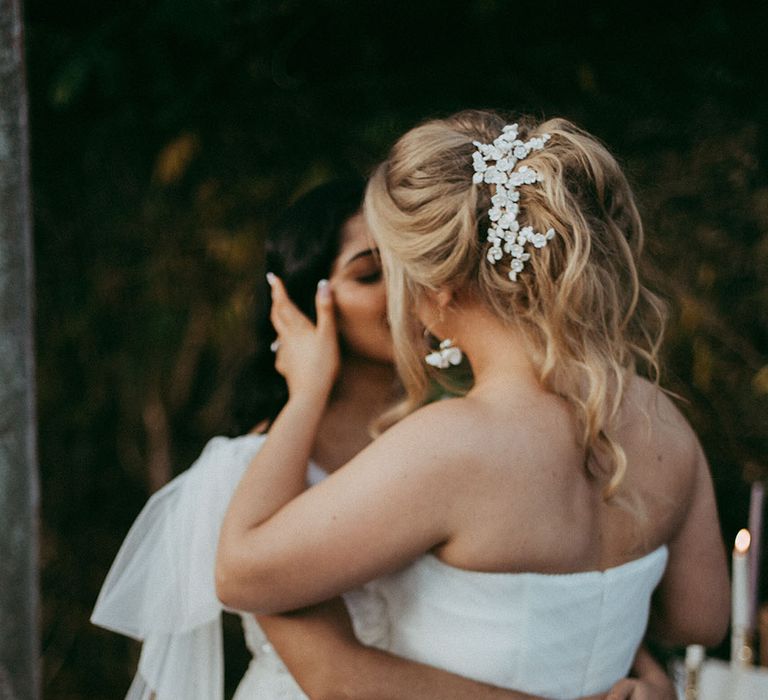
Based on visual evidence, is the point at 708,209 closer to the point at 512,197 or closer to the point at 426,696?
the point at 512,197

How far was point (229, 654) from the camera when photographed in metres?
3.85

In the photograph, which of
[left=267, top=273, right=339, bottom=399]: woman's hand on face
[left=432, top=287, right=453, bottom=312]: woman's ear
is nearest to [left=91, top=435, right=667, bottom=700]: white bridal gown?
[left=267, top=273, right=339, bottom=399]: woman's hand on face

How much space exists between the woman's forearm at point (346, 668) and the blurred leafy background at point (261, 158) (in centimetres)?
169

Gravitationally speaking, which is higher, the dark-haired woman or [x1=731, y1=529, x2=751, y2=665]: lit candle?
the dark-haired woman

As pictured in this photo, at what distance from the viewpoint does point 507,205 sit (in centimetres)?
140

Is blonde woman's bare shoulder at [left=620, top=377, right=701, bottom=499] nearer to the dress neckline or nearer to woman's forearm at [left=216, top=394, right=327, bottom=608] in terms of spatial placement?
the dress neckline

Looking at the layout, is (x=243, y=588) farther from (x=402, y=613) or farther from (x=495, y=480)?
(x=495, y=480)

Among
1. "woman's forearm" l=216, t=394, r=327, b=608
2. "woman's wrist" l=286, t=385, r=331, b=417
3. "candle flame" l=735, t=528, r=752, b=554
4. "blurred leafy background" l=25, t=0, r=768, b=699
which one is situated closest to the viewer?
"woman's forearm" l=216, t=394, r=327, b=608

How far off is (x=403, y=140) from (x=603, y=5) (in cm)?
178

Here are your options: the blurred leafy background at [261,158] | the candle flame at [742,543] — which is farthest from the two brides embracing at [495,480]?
the blurred leafy background at [261,158]

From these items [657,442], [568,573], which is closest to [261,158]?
[657,442]

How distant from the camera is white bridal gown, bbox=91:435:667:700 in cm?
145

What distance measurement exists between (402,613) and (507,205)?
74 centimetres

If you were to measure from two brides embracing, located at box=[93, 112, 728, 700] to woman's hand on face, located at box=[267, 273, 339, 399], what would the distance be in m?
0.02
